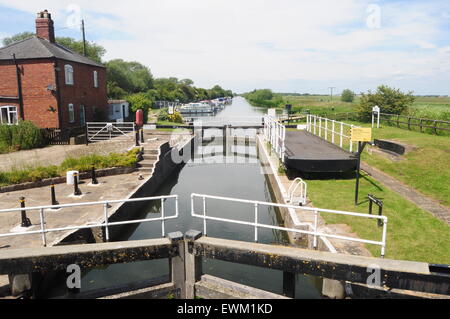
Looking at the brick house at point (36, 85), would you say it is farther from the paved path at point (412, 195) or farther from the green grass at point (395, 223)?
the paved path at point (412, 195)

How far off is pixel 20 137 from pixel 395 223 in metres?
20.5

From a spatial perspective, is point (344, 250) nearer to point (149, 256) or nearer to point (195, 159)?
point (149, 256)

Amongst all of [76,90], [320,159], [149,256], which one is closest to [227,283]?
[149,256]

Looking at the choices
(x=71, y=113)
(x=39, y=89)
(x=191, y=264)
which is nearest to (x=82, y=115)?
(x=71, y=113)

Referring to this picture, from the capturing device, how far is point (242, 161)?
26.1 m

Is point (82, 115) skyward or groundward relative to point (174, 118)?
skyward

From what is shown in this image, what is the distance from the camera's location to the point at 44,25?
26062 mm

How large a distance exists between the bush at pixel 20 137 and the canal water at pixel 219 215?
28.8 feet

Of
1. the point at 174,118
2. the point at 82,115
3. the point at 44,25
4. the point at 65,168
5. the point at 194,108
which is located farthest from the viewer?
the point at 194,108

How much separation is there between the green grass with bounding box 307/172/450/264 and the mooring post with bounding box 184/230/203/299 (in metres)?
3.60

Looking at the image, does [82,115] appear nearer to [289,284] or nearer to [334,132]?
[334,132]

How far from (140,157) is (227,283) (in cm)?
1192

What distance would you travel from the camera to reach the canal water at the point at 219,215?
8.36m
